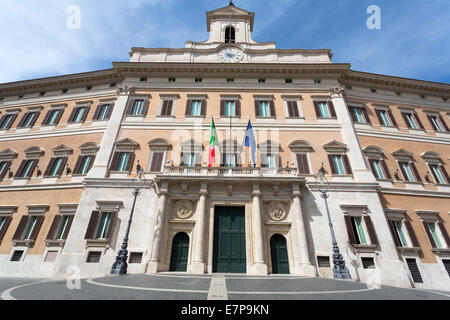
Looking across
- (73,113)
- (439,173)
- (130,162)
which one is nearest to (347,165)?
(439,173)

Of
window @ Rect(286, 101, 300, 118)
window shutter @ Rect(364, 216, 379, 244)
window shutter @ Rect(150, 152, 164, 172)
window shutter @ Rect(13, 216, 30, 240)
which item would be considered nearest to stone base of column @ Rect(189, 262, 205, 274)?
window shutter @ Rect(150, 152, 164, 172)

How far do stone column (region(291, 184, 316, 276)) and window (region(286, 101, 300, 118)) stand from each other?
274 inches

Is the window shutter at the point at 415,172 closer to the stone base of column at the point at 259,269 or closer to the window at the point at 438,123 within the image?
the window at the point at 438,123

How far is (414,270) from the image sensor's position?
489 inches

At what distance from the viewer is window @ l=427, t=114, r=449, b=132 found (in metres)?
18.4

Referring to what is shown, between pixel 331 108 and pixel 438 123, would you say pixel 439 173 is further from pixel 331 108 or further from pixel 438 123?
pixel 331 108

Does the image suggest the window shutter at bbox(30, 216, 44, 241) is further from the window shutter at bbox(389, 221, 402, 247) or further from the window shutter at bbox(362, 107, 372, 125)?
the window shutter at bbox(362, 107, 372, 125)

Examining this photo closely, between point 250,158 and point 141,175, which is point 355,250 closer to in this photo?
point 250,158

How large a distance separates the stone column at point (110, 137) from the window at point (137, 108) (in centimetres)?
73

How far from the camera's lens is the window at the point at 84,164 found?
50.2 ft

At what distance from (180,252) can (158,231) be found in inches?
73.6

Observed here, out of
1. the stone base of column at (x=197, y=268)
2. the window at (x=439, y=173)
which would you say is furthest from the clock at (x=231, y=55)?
the window at (x=439, y=173)
